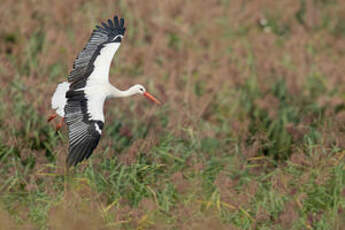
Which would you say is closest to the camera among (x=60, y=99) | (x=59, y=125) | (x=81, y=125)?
(x=81, y=125)

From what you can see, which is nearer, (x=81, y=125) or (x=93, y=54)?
(x=81, y=125)

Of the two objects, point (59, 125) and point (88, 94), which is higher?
point (88, 94)

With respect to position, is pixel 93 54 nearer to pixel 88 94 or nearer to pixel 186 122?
pixel 88 94

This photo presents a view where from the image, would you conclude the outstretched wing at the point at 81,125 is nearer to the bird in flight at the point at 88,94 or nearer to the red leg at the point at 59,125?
the bird in flight at the point at 88,94

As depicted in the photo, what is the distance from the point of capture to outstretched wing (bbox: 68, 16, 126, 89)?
308 inches

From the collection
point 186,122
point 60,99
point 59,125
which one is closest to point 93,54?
point 60,99

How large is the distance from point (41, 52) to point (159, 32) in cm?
202

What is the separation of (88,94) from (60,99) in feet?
1.29

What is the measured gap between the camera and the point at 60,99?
7.66m

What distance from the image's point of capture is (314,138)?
827cm

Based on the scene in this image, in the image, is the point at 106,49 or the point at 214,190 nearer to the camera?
the point at 214,190

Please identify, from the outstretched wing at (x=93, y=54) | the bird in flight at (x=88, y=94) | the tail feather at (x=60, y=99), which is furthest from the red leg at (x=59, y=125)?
the outstretched wing at (x=93, y=54)

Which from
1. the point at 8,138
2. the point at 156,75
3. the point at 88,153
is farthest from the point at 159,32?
the point at 88,153

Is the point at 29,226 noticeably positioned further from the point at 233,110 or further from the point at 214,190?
the point at 233,110
